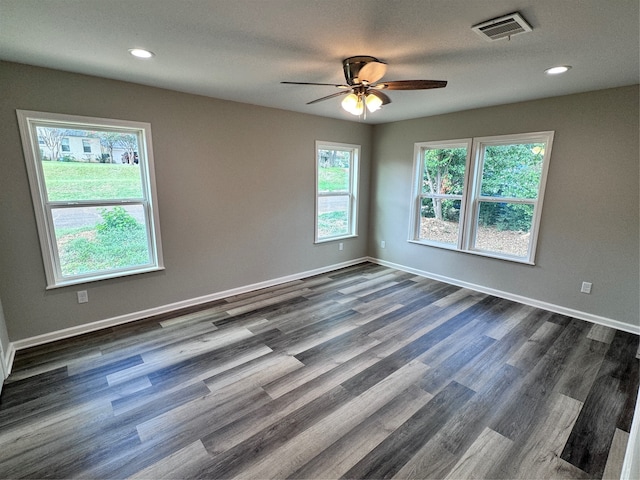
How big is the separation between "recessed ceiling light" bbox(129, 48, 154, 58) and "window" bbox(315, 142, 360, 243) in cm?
263

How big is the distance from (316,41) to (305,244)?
10.2ft

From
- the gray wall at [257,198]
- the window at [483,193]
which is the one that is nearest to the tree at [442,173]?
the window at [483,193]

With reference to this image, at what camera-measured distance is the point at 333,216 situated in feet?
16.9

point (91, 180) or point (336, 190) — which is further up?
point (91, 180)

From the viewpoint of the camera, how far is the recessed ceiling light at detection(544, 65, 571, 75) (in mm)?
2455

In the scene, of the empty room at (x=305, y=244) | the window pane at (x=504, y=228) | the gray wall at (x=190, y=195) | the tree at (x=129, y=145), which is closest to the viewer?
the empty room at (x=305, y=244)

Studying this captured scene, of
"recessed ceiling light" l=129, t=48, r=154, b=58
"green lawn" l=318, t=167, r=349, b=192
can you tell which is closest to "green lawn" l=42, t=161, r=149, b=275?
"recessed ceiling light" l=129, t=48, r=154, b=58

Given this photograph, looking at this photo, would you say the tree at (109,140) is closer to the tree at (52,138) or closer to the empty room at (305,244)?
the empty room at (305,244)

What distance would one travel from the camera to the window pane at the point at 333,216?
497 centimetres

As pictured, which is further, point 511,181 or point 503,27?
point 511,181

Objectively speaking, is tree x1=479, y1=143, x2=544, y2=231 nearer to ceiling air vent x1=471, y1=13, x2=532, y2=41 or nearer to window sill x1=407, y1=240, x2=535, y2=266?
window sill x1=407, y1=240, x2=535, y2=266

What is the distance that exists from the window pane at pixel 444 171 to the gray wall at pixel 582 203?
1.07ft

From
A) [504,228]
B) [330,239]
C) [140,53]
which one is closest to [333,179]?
[330,239]

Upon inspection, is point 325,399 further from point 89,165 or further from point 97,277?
point 89,165
